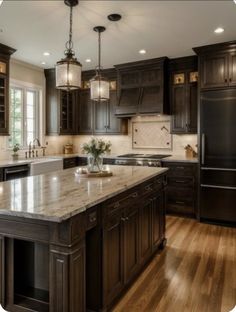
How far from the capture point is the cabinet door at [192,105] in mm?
4750

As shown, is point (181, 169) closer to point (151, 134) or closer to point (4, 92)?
point (151, 134)

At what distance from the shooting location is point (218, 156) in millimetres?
4121

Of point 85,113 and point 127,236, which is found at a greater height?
point 85,113

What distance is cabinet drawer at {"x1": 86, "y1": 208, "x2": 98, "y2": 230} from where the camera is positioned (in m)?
1.77

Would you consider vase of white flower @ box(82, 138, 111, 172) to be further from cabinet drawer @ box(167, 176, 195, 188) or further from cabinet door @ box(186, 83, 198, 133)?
cabinet door @ box(186, 83, 198, 133)

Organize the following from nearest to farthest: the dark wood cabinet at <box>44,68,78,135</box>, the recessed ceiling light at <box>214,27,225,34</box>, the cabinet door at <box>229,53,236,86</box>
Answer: the recessed ceiling light at <box>214,27,225,34</box>, the cabinet door at <box>229,53,236,86</box>, the dark wood cabinet at <box>44,68,78,135</box>

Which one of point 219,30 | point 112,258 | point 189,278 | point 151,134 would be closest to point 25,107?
point 151,134

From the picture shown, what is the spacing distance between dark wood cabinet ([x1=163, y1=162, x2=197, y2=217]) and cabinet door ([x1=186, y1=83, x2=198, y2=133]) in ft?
2.62

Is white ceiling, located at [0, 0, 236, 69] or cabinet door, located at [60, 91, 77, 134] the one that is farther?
cabinet door, located at [60, 91, 77, 134]

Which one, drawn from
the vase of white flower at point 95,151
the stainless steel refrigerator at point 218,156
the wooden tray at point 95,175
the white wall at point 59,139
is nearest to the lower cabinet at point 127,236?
the wooden tray at point 95,175

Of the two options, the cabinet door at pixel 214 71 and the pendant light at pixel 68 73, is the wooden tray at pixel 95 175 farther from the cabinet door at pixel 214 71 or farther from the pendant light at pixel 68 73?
the cabinet door at pixel 214 71

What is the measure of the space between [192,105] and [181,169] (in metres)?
1.20

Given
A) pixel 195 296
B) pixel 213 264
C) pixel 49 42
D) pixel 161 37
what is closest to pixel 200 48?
pixel 161 37

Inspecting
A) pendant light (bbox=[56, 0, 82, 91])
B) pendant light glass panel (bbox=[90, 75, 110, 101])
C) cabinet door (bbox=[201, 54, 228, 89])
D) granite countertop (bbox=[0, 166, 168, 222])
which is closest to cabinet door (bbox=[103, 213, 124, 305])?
granite countertop (bbox=[0, 166, 168, 222])
